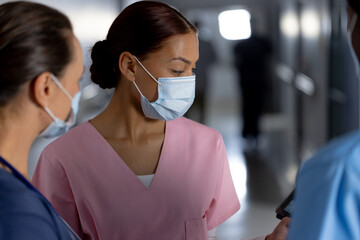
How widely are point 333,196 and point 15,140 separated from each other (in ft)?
1.91

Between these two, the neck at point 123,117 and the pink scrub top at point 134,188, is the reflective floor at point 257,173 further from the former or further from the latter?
the neck at point 123,117

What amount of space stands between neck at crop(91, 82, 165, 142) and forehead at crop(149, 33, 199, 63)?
0.14m

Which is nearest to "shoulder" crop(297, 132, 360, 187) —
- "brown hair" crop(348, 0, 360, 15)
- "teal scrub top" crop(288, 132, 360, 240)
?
"teal scrub top" crop(288, 132, 360, 240)

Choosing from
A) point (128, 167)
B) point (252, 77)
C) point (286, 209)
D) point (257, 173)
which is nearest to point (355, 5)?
point (286, 209)

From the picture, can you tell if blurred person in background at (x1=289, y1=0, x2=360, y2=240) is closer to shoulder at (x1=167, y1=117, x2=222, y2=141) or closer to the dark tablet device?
the dark tablet device

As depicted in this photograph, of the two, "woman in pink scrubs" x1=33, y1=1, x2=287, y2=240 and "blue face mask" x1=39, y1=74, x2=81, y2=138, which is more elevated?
"blue face mask" x1=39, y1=74, x2=81, y2=138

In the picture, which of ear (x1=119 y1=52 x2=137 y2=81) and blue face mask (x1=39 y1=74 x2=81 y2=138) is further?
ear (x1=119 y1=52 x2=137 y2=81)

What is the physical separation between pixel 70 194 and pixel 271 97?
8898 millimetres

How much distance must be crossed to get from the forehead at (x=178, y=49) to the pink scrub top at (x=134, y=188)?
0.24m

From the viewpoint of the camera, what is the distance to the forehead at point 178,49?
1.36 metres

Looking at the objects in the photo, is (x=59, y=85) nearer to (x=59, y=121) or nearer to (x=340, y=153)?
(x=59, y=121)

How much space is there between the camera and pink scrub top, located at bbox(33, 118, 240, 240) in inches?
52.7

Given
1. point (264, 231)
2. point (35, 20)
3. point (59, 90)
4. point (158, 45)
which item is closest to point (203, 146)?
point (158, 45)

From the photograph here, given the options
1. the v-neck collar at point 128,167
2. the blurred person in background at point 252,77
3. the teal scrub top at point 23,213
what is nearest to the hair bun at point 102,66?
the v-neck collar at point 128,167
